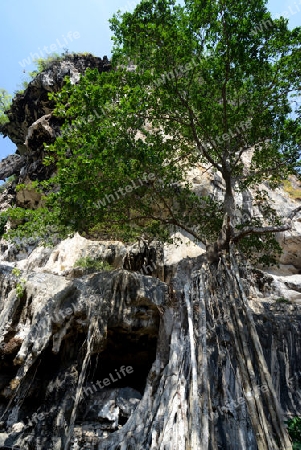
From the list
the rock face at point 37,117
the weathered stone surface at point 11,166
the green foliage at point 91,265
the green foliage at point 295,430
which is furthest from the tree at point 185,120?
the weathered stone surface at point 11,166

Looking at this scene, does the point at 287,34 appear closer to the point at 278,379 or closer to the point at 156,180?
the point at 156,180

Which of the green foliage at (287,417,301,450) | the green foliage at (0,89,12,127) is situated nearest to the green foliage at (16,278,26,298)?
the green foliage at (287,417,301,450)

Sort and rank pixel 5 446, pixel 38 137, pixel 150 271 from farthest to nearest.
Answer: pixel 38 137 < pixel 150 271 < pixel 5 446

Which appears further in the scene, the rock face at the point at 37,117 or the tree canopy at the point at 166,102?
the rock face at the point at 37,117

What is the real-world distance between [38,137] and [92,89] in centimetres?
1153

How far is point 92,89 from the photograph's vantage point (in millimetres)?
6922

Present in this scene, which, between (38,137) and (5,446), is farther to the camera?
(38,137)

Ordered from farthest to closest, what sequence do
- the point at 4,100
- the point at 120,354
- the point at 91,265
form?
the point at 4,100 → the point at 91,265 → the point at 120,354

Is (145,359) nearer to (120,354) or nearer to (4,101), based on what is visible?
(120,354)

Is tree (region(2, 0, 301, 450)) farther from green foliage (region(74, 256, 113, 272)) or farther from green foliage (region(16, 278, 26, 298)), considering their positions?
green foliage (region(74, 256, 113, 272))

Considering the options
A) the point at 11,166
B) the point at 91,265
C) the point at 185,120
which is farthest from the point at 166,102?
the point at 11,166

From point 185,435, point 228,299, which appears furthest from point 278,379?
point 185,435

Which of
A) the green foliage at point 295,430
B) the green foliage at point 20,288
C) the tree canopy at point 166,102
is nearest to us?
the green foliage at point 295,430

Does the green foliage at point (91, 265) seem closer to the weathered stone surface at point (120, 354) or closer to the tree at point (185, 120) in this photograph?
the weathered stone surface at point (120, 354)
